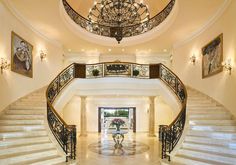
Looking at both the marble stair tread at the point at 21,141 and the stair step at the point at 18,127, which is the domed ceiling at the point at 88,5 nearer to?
the stair step at the point at 18,127

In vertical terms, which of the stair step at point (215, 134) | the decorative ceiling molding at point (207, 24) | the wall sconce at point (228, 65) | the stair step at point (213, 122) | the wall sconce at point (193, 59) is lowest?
the stair step at point (215, 134)

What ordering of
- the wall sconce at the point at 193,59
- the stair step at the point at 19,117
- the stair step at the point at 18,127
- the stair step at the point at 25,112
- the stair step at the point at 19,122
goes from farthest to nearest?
the wall sconce at the point at 193,59
the stair step at the point at 25,112
the stair step at the point at 19,117
the stair step at the point at 19,122
the stair step at the point at 18,127

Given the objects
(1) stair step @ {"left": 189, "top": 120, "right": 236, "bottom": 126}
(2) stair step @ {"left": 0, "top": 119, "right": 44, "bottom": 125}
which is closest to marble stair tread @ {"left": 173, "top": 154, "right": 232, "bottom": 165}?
(1) stair step @ {"left": 189, "top": 120, "right": 236, "bottom": 126}

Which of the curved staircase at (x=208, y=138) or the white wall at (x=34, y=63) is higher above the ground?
the white wall at (x=34, y=63)

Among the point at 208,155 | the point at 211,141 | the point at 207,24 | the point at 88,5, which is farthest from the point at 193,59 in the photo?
the point at 88,5

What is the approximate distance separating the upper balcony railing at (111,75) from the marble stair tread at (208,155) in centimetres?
52

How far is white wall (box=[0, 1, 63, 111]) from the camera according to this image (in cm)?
781

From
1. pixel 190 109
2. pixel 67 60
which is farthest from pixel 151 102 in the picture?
pixel 67 60

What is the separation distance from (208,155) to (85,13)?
12423 millimetres

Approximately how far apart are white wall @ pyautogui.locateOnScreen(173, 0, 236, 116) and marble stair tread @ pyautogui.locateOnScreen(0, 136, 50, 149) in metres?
6.00

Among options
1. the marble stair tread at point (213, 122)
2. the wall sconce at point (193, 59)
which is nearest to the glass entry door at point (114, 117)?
the wall sconce at point (193, 59)

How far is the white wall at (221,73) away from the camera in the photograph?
7.55 meters

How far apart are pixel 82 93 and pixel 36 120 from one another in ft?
14.1

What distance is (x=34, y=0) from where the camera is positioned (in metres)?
7.82
